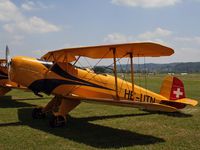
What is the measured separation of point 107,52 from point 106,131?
2627mm

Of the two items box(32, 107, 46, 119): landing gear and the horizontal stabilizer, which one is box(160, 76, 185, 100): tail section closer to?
the horizontal stabilizer

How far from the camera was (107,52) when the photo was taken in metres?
9.81

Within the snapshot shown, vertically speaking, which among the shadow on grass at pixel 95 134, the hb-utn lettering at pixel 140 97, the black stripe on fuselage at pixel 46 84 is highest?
the black stripe on fuselage at pixel 46 84

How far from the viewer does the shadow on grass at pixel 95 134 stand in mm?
7090

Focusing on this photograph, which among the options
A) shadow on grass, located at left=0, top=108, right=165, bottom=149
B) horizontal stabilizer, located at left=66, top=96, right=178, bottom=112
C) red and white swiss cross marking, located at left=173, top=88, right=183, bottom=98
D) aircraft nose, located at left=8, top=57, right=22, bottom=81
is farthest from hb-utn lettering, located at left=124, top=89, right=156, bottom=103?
aircraft nose, located at left=8, top=57, right=22, bottom=81

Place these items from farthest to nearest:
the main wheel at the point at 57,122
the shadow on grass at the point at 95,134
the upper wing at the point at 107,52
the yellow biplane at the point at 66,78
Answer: the yellow biplane at the point at 66,78, the main wheel at the point at 57,122, the upper wing at the point at 107,52, the shadow on grass at the point at 95,134

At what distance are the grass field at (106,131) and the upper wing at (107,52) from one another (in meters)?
2.07

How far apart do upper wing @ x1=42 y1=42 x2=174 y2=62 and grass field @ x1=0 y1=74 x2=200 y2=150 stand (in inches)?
81.5

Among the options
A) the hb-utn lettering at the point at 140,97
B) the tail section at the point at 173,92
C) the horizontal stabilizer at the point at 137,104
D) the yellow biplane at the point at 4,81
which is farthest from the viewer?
the yellow biplane at the point at 4,81

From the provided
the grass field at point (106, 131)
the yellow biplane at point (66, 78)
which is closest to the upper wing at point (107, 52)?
the yellow biplane at point (66, 78)

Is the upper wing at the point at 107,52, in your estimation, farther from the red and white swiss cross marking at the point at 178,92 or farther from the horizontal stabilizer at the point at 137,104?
the red and white swiss cross marking at the point at 178,92

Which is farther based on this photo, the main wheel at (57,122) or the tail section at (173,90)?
the tail section at (173,90)

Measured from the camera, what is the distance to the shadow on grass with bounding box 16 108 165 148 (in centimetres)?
709

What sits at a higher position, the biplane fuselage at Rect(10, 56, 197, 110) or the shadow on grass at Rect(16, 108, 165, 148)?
the biplane fuselage at Rect(10, 56, 197, 110)
